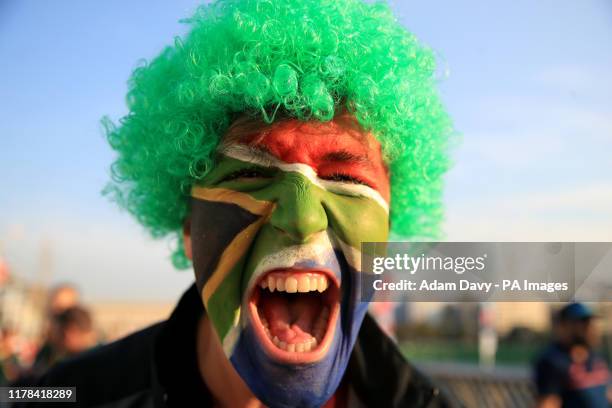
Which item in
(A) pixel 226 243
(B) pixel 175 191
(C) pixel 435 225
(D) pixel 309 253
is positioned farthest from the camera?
(C) pixel 435 225

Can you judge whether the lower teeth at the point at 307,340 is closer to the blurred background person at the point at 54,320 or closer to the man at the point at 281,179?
the man at the point at 281,179

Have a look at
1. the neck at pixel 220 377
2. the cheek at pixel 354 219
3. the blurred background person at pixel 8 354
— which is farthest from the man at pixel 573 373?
the blurred background person at pixel 8 354

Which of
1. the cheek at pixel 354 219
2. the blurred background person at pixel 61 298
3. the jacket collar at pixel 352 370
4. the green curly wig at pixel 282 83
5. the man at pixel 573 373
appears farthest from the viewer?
the blurred background person at pixel 61 298

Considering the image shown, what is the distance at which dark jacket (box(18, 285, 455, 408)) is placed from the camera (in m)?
2.47

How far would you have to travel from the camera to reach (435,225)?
3.02 m

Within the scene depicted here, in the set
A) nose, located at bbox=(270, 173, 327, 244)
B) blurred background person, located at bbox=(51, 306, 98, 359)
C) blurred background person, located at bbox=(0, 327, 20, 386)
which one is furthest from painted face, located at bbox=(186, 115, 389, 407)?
blurred background person, located at bbox=(0, 327, 20, 386)

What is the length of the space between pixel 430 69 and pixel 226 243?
1110 millimetres

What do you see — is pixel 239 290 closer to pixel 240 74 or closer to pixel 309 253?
pixel 309 253

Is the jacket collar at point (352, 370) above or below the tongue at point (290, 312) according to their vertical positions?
below

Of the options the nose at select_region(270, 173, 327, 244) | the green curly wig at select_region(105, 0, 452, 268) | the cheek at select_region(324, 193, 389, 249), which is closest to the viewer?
the nose at select_region(270, 173, 327, 244)

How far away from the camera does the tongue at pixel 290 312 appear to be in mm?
2039

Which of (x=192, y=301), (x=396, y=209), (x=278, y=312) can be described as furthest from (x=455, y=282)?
(x=192, y=301)

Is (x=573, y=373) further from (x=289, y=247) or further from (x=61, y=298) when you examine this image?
(x=61, y=298)

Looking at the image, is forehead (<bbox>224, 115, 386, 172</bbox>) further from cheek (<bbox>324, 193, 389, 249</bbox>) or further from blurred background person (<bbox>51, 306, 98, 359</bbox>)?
blurred background person (<bbox>51, 306, 98, 359</bbox>)
